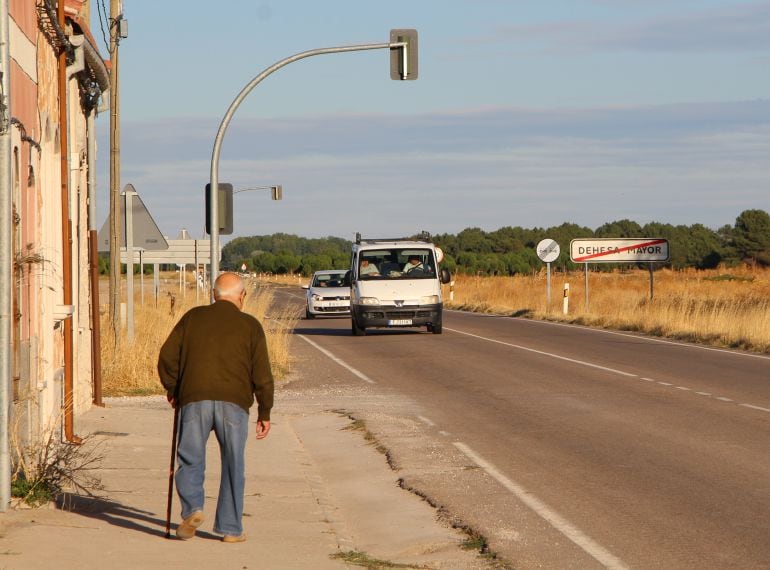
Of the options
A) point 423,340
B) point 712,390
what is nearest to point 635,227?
point 423,340

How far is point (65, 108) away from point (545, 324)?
92.0 feet

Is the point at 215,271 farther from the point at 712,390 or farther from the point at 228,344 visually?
the point at 228,344

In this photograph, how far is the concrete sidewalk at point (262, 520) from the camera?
7395 mm

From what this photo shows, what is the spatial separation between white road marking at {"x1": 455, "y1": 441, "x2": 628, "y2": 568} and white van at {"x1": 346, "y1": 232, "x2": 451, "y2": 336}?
19741mm

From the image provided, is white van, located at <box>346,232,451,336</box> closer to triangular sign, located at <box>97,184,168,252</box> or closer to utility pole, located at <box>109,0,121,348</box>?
triangular sign, located at <box>97,184,168,252</box>

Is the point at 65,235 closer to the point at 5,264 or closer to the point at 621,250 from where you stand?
the point at 5,264

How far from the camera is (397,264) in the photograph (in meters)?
32.0

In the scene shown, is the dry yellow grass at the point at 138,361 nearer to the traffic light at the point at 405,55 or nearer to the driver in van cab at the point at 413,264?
the traffic light at the point at 405,55

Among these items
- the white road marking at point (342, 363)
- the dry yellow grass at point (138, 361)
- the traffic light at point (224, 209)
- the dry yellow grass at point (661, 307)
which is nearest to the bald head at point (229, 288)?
the dry yellow grass at point (138, 361)

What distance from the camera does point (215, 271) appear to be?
61.4 ft

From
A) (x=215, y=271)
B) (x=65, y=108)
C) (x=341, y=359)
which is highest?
(x=65, y=108)

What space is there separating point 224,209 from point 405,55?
4389 mm

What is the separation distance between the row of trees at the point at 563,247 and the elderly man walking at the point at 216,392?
93576mm

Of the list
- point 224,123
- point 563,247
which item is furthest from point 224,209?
point 563,247
